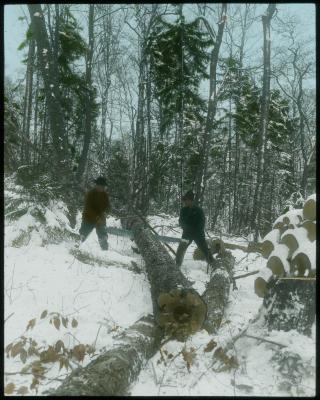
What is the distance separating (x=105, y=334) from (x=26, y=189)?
4.30m

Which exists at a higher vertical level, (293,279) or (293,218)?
(293,218)

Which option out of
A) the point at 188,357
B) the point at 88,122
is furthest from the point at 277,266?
the point at 88,122

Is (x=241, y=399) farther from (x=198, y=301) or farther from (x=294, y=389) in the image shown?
(x=198, y=301)

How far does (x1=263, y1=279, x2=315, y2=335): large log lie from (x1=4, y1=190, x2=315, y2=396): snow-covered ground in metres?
0.10

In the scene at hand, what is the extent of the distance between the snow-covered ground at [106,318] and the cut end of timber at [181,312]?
0.16 meters

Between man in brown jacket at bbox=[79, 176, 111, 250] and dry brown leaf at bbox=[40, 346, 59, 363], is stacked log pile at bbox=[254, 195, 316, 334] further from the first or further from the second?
man in brown jacket at bbox=[79, 176, 111, 250]

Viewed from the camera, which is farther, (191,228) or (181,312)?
(191,228)

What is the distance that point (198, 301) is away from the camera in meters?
4.05

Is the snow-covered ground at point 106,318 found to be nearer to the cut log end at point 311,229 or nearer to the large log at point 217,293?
the large log at point 217,293

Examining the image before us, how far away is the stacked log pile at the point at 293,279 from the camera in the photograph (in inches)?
148

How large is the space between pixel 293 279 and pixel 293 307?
267 millimetres

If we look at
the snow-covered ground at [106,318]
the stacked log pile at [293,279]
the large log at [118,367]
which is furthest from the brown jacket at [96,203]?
the stacked log pile at [293,279]

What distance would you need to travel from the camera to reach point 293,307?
3.78 metres

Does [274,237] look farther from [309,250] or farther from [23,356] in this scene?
[23,356]
